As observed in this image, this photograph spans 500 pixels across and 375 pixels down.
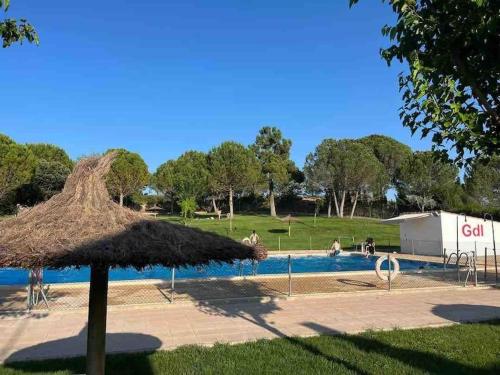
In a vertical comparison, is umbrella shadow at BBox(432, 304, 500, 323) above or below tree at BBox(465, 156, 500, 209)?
below

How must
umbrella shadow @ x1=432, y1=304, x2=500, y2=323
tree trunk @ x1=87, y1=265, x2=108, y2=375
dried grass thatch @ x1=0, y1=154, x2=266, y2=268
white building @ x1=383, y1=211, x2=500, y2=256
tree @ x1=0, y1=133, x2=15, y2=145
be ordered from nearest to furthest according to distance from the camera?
dried grass thatch @ x1=0, y1=154, x2=266, y2=268 → tree trunk @ x1=87, y1=265, x2=108, y2=375 → umbrella shadow @ x1=432, y1=304, x2=500, y2=323 → white building @ x1=383, y1=211, x2=500, y2=256 → tree @ x1=0, y1=133, x2=15, y2=145

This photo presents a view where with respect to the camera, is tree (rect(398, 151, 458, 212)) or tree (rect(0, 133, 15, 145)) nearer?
tree (rect(0, 133, 15, 145))

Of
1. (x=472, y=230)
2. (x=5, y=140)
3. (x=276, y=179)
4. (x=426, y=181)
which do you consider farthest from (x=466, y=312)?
(x=276, y=179)

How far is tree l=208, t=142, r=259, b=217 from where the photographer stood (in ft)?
188

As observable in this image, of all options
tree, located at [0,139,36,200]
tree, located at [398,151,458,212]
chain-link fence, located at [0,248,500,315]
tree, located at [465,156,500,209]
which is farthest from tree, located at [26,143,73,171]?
tree, located at [465,156,500,209]

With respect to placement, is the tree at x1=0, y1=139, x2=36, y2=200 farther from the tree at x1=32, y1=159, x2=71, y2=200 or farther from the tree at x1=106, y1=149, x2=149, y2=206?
the tree at x1=106, y1=149, x2=149, y2=206

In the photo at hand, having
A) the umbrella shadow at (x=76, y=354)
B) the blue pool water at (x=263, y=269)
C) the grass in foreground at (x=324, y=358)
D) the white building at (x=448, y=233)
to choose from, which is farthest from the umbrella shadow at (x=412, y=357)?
the white building at (x=448, y=233)

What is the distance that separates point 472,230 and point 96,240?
27.2 metres

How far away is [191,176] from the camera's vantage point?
57.5 metres

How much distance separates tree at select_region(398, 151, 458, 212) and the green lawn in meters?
9.52

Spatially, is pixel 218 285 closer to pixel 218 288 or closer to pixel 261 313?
pixel 218 288

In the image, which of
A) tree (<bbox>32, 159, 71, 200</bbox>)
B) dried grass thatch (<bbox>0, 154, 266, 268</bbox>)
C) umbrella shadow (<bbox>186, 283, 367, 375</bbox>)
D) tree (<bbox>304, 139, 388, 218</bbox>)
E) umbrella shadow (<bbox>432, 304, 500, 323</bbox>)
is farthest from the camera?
tree (<bbox>304, 139, 388, 218</bbox>)

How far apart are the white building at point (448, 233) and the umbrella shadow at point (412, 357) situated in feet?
63.8

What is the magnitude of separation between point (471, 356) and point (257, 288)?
810cm
